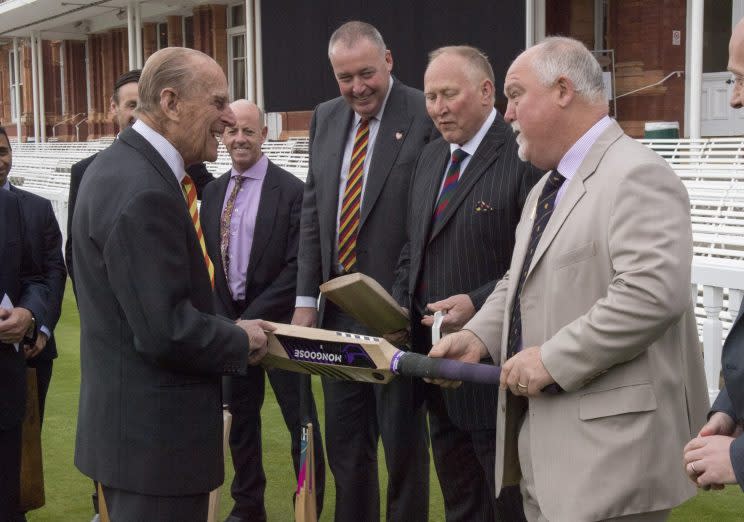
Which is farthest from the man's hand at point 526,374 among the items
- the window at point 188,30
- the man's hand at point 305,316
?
the window at point 188,30

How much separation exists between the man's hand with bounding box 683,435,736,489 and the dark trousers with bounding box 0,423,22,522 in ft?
9.08

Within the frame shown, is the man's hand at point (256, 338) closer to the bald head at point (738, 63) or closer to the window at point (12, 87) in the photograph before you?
the bald head at point (738, 63)

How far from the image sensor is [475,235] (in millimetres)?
3363

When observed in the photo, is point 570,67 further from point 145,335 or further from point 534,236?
point 145,335

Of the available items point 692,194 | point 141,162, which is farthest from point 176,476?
point 692,194

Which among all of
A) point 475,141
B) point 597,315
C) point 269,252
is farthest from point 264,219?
point 597,315

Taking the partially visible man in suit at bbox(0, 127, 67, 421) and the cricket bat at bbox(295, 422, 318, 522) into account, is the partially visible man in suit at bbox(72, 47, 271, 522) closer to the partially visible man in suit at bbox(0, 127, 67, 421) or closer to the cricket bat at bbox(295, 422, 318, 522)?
the cricket bat at bbox(295, 422, 318, 522)

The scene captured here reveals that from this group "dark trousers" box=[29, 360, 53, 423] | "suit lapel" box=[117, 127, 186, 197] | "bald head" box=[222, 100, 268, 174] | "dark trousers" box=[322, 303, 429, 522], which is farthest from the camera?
"bald head" box=[222, 100, 268, 174]

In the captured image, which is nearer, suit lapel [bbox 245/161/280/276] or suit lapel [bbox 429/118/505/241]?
suit lapel [bbox 429/118/505/241]

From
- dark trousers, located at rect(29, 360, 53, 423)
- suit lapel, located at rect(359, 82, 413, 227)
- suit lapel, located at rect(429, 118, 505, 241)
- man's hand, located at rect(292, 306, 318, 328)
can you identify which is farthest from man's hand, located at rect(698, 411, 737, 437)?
dark trousers, located at rect(29, 360, 53, 423)

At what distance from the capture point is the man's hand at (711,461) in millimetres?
2100

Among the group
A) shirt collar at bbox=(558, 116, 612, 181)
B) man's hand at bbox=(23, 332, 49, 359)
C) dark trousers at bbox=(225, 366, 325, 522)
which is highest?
shirt collar at bbox=(558, 116, 612, 181)

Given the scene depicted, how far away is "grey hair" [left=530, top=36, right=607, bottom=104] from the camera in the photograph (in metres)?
2.55

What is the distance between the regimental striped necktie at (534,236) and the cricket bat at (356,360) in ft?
0.47
